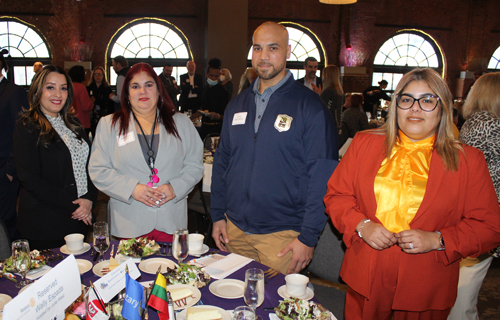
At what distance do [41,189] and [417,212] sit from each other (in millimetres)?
2127

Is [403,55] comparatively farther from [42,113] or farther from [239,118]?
[42,113]

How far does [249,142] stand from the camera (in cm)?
208

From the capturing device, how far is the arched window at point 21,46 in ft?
37.8

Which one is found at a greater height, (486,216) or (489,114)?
(489,114)

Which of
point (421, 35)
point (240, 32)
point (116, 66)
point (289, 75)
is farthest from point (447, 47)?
point (289, 75)

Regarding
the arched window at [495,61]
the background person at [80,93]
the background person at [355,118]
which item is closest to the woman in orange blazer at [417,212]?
the background person at [355,118]

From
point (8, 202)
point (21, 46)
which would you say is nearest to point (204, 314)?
point (8, 202)

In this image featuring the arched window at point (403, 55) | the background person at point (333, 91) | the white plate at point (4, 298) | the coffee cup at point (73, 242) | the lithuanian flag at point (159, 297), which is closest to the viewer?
the lithuanian flag at point (159, 297)

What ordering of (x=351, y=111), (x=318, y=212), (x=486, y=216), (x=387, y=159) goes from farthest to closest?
1. (x=351, y=111)
2. (x=318, y=212)
3. (x=387, y=159)
4. (x=486, y=216)

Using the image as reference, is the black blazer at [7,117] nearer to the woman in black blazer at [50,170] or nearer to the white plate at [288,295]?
the woman in black blazer at [50,170]

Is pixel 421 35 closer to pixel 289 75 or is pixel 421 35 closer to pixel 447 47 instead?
pixel 447 47

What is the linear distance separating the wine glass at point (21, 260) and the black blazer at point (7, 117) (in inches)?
68.0

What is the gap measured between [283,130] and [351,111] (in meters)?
4.82

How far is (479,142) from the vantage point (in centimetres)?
263
